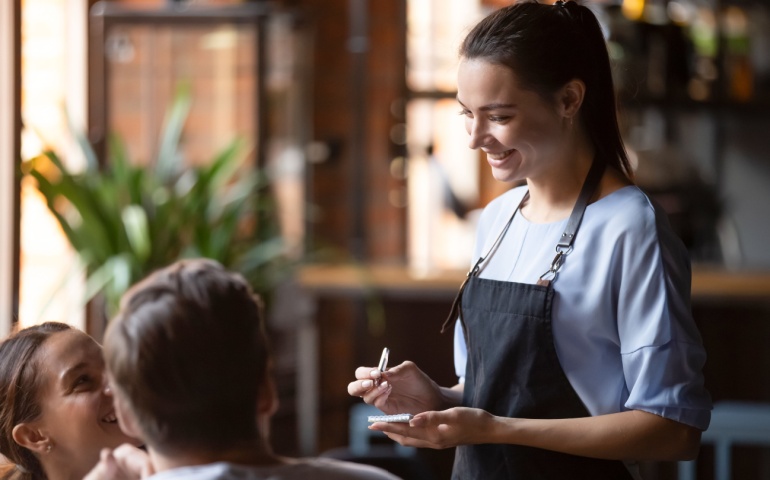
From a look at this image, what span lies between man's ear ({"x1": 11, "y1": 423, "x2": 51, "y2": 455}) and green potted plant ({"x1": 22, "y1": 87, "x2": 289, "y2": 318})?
181 centimetres

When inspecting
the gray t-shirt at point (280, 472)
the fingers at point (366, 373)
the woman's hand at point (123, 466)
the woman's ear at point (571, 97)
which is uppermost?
the woman's ear at point (571, 97)

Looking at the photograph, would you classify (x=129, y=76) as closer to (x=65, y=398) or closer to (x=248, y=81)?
(x=248, y=81)

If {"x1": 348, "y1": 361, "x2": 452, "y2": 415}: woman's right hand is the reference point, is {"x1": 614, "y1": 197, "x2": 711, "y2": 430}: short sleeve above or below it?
above

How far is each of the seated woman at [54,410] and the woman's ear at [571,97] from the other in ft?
2.40

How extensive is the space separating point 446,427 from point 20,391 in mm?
594

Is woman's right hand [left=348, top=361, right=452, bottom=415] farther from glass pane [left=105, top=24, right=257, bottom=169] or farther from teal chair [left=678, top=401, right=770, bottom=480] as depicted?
glass pane [left=105, top=24, right=257, bottom=169]

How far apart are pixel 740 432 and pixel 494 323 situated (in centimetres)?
118

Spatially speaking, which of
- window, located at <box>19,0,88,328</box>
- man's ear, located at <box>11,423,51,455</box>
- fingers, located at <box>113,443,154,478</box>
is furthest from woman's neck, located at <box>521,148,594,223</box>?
window, located at <box>19,0,88,328</box>

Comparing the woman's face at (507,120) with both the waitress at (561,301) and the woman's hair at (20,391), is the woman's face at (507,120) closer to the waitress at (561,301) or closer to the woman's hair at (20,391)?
the waitress at (561,301)

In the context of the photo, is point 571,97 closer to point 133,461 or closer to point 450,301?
point 133,461

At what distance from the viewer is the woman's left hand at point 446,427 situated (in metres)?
1.35

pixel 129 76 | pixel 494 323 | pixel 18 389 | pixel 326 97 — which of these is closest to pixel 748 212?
pixel 326 97

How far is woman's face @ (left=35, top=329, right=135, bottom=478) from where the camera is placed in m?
1.48

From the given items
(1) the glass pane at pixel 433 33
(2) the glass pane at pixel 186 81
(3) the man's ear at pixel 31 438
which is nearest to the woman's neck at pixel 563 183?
(3) the man's ear at pixel 31 438
